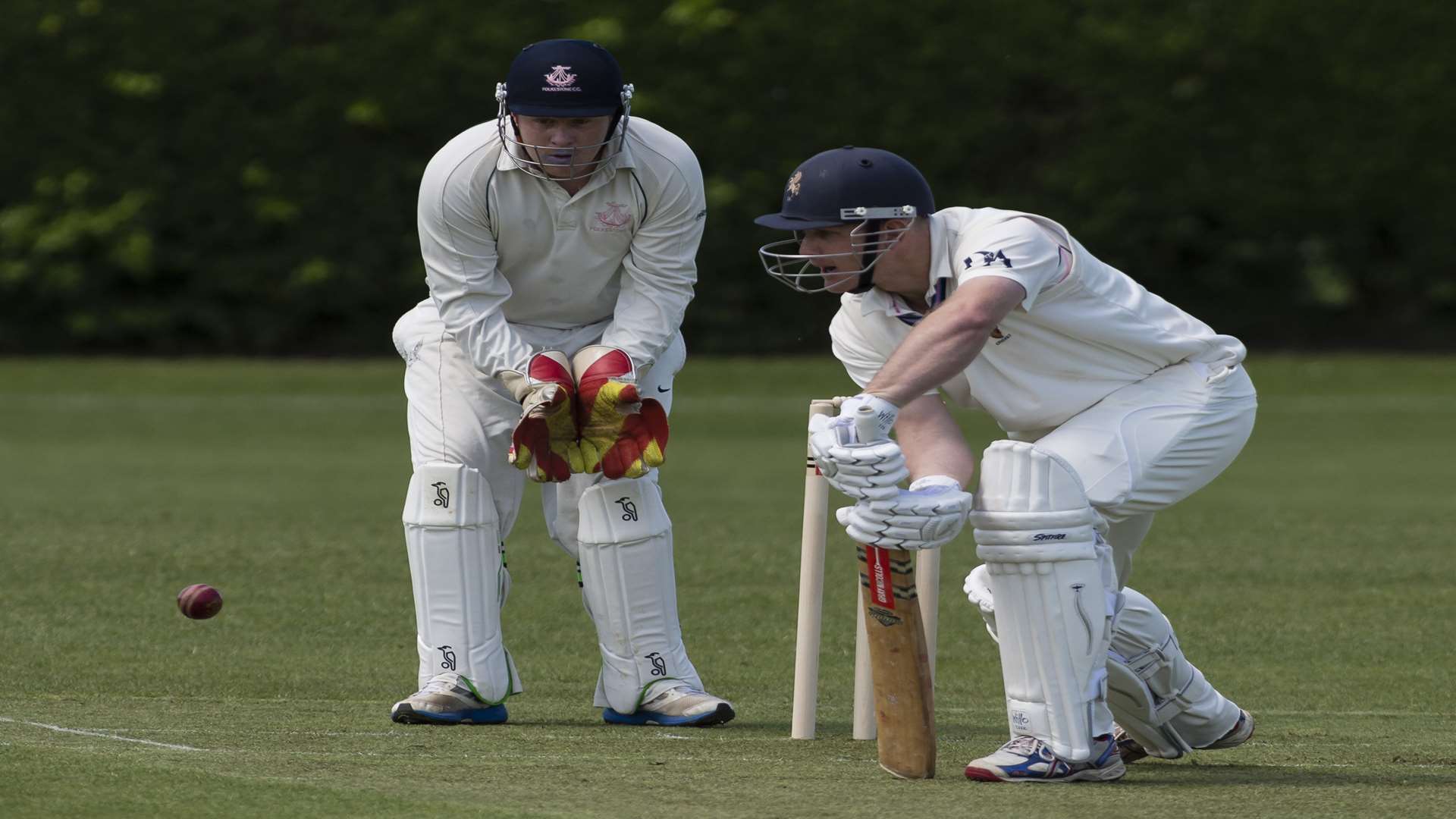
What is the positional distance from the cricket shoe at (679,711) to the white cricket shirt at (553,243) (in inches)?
31.0

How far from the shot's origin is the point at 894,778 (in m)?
4.09

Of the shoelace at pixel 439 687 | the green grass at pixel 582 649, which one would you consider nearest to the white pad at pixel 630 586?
the green grass at pixel 582 649

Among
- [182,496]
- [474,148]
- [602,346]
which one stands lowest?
[182,496]

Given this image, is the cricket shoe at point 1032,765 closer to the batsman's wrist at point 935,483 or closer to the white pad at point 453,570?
the batsman's wrist at point 935,483

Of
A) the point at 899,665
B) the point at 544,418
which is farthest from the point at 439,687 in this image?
the point at 899,665

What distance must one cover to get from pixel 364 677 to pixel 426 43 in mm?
12302

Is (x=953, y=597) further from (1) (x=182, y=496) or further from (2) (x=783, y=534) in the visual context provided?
(1) (x=182, y=496)

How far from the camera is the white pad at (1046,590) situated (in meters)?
4.02

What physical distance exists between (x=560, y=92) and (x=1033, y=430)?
131cm

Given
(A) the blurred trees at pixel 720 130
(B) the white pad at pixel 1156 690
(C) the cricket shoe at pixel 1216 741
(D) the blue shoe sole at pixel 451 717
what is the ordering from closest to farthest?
(B) the white pad at pixel 1156 690 → (C) the cricket shoe at pixel 1216 741 → (D) the blue shoe sole at pixel 451 717 → (A) the blurred trees at pixel 720 130

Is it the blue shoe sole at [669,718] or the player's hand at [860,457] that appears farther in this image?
the blue shoe sole at [669,718]

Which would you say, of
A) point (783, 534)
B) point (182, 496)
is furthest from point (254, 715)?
point (182, 496)

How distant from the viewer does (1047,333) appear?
4.30m

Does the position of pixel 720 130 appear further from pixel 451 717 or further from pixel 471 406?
pixel 451 717
